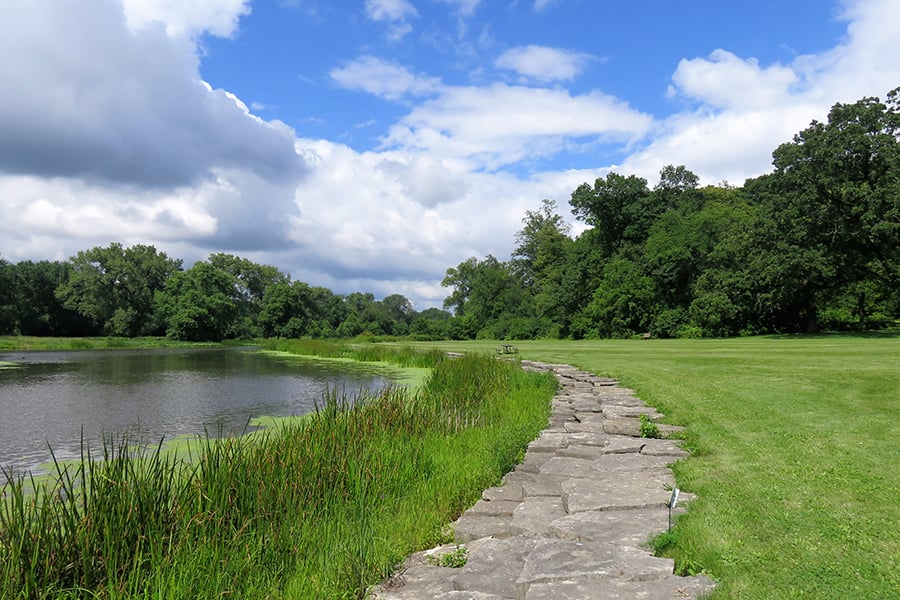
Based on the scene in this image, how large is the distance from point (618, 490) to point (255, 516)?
2604 millimetres

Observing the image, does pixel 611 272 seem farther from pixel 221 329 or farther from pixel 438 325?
pixel 221 329

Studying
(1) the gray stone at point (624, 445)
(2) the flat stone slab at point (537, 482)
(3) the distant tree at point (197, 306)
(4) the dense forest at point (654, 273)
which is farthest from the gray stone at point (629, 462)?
(3) the distant tree at point (197, 306)

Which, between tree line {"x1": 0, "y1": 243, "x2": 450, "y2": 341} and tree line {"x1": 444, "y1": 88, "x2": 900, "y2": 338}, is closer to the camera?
tree line {"x1": 444, "y1": 88, "x2": 900, "y2": 338}

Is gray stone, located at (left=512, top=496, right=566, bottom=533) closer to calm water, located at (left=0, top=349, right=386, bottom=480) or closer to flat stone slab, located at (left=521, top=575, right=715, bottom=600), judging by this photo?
flat stone slab, located at (left=521, top=575, right=715, bottom=600)

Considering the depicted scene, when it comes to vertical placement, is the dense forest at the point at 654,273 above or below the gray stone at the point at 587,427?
above

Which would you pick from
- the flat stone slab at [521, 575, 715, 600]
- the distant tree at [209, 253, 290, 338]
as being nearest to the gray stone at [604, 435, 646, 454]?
the flat stone slab at [521, 575, 715, 600]

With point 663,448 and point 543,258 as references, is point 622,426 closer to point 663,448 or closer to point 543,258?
point 663,448

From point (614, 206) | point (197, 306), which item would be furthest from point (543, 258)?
point (197, 306)

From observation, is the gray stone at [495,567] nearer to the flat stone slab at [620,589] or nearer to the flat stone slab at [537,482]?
the flat stone slab at [620,589]

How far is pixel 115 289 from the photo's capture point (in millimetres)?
67000

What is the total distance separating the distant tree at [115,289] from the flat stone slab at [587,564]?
71154mm

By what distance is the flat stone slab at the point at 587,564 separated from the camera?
2861 millimetres

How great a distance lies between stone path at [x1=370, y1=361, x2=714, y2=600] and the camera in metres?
2.82

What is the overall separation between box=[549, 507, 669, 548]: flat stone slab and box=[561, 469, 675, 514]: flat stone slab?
0.09 metres
